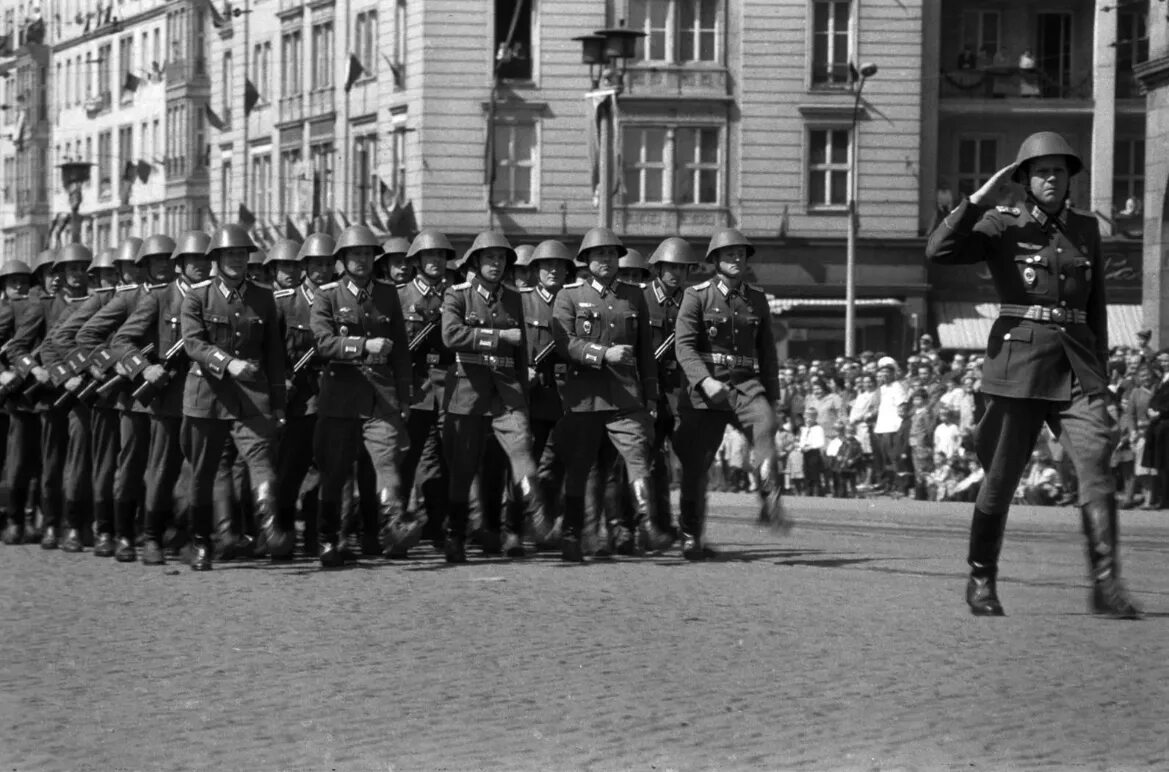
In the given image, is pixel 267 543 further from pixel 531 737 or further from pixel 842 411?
pixel 842 411

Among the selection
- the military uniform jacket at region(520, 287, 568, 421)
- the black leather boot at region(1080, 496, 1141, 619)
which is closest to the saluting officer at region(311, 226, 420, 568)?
the military uniform jacket at region(520, 287, 568, 421)

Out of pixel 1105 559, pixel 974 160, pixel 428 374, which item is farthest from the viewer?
pixel 974 160

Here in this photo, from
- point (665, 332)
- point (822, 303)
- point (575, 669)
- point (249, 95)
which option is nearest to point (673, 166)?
point (822, 303)

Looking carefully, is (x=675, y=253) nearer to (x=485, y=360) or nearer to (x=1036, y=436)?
(x=485, y=360)

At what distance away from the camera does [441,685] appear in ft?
33.6

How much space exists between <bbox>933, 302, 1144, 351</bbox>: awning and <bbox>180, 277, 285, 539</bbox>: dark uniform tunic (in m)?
43.9

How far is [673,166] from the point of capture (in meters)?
62.0

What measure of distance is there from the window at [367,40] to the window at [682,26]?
23.8 ft

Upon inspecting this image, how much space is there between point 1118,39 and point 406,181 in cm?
1676

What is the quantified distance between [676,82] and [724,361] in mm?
46574

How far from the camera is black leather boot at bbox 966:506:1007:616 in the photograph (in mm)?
12258

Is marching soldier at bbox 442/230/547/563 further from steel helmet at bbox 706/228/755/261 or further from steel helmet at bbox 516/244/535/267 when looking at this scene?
steel helmet at bbox 516/244/535/267

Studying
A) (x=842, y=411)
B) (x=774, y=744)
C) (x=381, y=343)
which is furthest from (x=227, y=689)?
(x=842, y=411)

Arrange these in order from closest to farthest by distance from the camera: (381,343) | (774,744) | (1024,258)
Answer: (774,744) → (1024,258) → (381,343)
